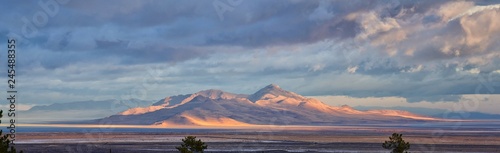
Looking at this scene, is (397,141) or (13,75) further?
(397,141)

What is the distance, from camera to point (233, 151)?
9194cm

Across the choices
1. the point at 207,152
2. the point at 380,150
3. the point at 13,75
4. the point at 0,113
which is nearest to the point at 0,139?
A: the point at 0,113

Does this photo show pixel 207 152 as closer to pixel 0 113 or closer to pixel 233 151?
pixel 233 151

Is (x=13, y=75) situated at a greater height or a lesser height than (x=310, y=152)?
greater

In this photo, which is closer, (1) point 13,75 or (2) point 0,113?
(2) point 0,113

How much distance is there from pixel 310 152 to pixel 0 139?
6428cm

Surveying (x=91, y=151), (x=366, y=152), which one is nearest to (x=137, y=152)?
(x=91, y=151)

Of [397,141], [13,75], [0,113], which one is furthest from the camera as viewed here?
[397,141]

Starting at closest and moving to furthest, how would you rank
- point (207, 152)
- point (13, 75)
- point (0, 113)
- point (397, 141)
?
point (0, 113) < point (13, 75) < point (397, 141) < point (207, 152)

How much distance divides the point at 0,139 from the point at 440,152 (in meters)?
70.5

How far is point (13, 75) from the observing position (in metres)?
39.8

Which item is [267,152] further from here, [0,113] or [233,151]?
[0,113]

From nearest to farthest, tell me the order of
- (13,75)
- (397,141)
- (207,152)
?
1. (13,75)
2. (397,141)
3. (207,152)

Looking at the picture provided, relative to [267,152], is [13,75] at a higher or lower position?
higher
